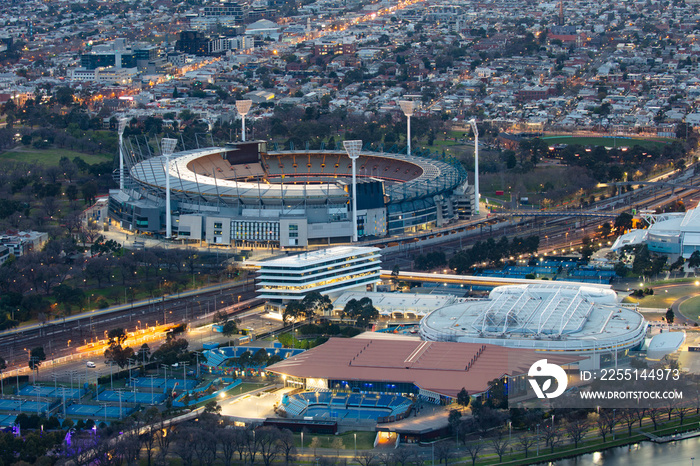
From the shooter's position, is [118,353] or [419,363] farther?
[118,353]

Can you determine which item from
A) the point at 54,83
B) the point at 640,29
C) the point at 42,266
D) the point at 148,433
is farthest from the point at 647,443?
the point at 640,29

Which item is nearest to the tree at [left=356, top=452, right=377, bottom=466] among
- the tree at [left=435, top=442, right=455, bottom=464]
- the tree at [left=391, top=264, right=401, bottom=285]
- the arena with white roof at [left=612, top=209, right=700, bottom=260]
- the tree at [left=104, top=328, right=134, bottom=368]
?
the tree at [left=435, top=442, right=455, bottom=464]

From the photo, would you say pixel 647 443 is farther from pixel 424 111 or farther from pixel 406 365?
pixel 424 111

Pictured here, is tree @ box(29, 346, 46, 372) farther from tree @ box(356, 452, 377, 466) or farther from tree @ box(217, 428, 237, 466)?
tree @ box(356, 452, 377, 466)

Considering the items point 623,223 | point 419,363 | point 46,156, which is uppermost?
point 46,156

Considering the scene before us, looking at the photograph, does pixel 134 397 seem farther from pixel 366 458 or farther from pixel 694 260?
pixel 694 260

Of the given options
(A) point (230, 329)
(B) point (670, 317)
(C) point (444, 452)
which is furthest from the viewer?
(B) point (670, 317)

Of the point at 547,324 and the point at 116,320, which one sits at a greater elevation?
the point at 547,324

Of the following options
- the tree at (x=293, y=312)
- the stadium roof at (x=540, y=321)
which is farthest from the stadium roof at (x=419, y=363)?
the tree at (x=293, y=312)

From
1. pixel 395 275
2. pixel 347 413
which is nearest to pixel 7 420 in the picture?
pixel 347 413
